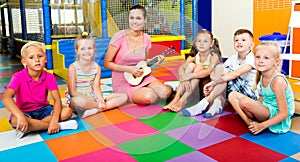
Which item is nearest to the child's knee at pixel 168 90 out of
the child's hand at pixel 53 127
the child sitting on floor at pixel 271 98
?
the child sitting on floor at pixel 271 98

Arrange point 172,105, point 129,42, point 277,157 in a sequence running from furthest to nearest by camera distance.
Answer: point 129,42 < point 172,105 < point 277,157

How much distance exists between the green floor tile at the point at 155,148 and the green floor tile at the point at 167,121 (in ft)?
0.55

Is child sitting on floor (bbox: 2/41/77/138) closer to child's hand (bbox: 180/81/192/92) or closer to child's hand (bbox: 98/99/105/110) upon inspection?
child's hand (bbox: 98/99/105/110)

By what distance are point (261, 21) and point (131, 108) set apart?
2.35 metres

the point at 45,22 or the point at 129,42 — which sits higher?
the point at 45,22

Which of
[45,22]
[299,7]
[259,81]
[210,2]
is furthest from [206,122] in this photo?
[210,2]

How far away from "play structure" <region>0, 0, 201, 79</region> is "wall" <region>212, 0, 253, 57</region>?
1.27 feet

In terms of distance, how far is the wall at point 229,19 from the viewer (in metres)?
3.78

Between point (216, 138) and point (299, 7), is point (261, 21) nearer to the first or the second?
point (299, 7)

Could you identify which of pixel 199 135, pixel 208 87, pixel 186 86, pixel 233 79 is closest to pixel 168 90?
pixel 186 86

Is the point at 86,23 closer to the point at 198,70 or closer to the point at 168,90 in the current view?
the point at 168,90

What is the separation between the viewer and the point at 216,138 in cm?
147

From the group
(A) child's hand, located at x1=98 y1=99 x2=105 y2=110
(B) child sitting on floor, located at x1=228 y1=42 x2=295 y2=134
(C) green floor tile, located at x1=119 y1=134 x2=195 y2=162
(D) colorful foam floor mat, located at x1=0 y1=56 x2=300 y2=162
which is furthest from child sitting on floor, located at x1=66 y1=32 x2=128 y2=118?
(B) child sitting on floor, located at x1=228 y1=42 x2=295 y2=134

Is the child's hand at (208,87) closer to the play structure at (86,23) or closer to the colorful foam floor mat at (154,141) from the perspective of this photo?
the colorful foam floor mat at (154,141)
